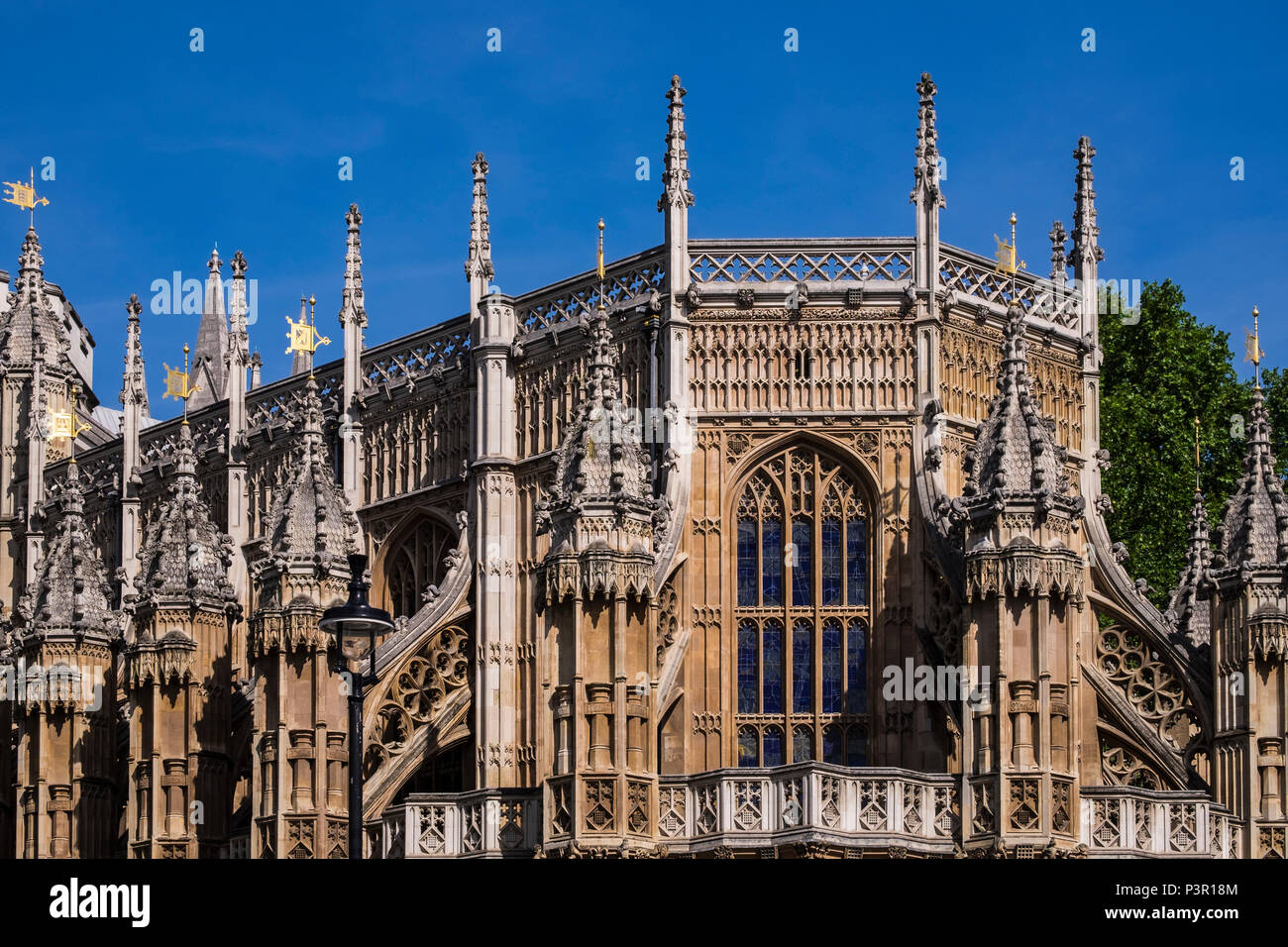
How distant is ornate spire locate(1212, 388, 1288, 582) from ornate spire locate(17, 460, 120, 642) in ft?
71.0

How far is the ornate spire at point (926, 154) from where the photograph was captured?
52656 mm

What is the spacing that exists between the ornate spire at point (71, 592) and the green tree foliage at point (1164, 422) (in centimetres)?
2178

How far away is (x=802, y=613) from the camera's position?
168 ft

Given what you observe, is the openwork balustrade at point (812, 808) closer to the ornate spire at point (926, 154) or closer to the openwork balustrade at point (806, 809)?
the openwork balustrade at point (806, 809)

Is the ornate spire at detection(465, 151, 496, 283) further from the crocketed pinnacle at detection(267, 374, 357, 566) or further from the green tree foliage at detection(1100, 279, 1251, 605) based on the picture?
the green tree foliage at detection(1100, 279, 1251, 605)

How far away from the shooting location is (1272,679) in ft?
158

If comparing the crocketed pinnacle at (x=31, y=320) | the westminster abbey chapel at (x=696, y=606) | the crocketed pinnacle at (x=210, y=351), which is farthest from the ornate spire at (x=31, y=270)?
the crocketed pinnacle at (x=210, y=351)

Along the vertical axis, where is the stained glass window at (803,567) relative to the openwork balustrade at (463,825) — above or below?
above

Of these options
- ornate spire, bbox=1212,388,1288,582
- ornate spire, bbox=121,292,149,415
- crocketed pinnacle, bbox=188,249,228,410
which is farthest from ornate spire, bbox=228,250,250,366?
crocketed pinnacle, bbox=188,249,228,410

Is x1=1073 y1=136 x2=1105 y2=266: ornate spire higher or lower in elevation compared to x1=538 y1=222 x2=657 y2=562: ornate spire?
higher

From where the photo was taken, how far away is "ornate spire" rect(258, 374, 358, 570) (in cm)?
5031

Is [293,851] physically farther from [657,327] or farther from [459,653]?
[657,327]
